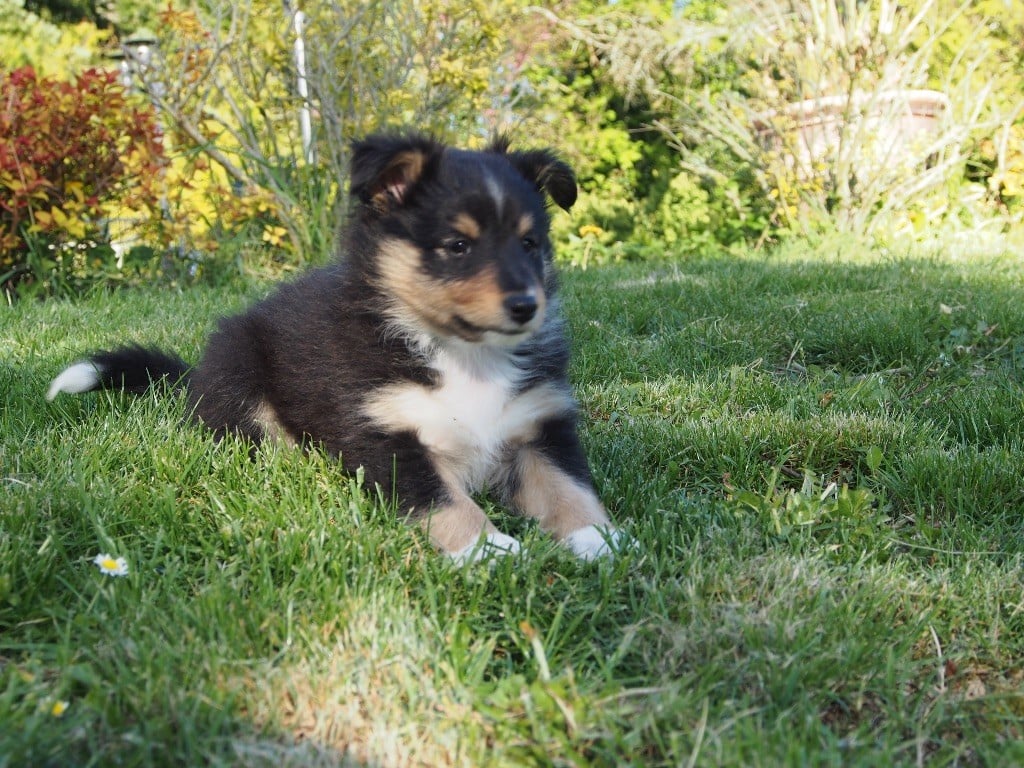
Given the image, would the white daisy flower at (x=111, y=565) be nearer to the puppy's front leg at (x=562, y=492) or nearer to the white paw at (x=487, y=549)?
the white paw at (x=487, y=549)

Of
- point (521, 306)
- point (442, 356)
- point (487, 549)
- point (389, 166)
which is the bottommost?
point (487, 549)

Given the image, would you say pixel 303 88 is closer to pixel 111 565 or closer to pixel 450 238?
pixel 450 238

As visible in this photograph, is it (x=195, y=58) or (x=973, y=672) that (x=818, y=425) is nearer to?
(x=973, y=672)

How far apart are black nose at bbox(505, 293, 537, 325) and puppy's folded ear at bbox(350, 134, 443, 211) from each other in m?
0.53

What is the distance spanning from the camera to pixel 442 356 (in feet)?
9.09

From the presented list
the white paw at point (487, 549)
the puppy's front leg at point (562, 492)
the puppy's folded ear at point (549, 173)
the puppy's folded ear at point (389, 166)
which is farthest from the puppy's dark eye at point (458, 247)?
the white paw at point (487, 549)

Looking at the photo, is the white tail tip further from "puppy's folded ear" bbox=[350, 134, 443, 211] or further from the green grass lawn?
"puppy's folded ear" bbox=[350, 134, 443, 211]

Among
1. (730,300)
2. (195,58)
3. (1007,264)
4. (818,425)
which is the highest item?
(195,58)

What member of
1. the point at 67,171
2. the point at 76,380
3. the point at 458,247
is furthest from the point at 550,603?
the point at 67,171

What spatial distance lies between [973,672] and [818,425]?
1.30 m

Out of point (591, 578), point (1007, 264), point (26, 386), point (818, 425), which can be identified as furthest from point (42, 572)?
point (1007, 264)

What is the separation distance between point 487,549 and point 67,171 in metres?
4.98

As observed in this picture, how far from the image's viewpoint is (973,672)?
186 cm

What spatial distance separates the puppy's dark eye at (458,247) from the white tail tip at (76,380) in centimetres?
145
